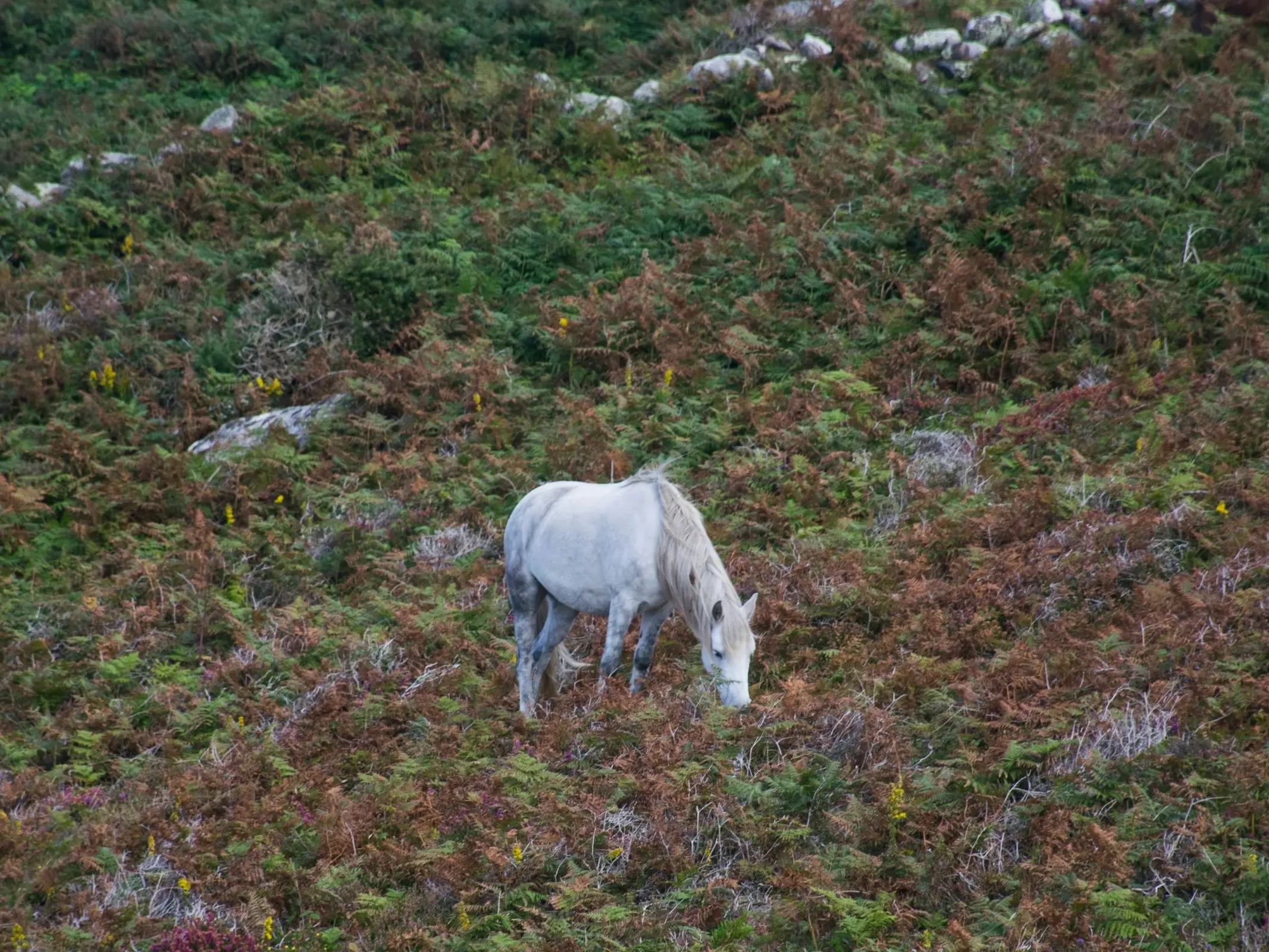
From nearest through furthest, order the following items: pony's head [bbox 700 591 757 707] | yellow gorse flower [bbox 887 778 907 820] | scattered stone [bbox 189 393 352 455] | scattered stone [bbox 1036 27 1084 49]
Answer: yellow gorse flower [bbox 887 778 907 820], pony's head [bbox 700 591 757 707], scattered stone [bbox 189 393 352 455], scattered stone [bbox 1036 27 1084 49]

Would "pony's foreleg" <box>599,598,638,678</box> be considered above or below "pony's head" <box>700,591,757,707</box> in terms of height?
below

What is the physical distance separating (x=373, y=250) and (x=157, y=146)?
5.74 metres

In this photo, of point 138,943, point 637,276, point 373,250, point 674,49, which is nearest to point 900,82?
point 674,49

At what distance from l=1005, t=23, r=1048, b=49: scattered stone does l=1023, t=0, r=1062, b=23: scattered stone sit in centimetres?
16

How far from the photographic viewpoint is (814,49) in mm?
18500

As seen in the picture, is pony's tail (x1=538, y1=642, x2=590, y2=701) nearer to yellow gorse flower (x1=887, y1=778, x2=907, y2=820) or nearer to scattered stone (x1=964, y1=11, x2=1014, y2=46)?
yellow gorse flower (x1=887, y1=778, x2=907, y2=820)

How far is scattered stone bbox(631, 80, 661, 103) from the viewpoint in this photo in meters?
18.7

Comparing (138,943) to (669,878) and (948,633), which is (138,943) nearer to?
(669,878)

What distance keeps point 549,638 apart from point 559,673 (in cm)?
30

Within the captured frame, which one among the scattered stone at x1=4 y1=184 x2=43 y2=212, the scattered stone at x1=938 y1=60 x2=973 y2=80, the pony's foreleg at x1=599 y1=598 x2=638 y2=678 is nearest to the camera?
the pony's foreleg at x1=599 y1=598 x2=638 y2=678

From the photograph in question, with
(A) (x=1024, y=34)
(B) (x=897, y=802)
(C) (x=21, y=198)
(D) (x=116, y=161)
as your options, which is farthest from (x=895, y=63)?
(B) (x=897, y=802)

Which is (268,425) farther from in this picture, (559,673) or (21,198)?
(21,198)

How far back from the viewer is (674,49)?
20.1m

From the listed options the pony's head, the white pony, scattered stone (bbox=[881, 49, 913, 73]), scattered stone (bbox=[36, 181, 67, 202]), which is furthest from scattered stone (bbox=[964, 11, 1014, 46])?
scattered stone (bbox=[36, 181, 67, 202])
